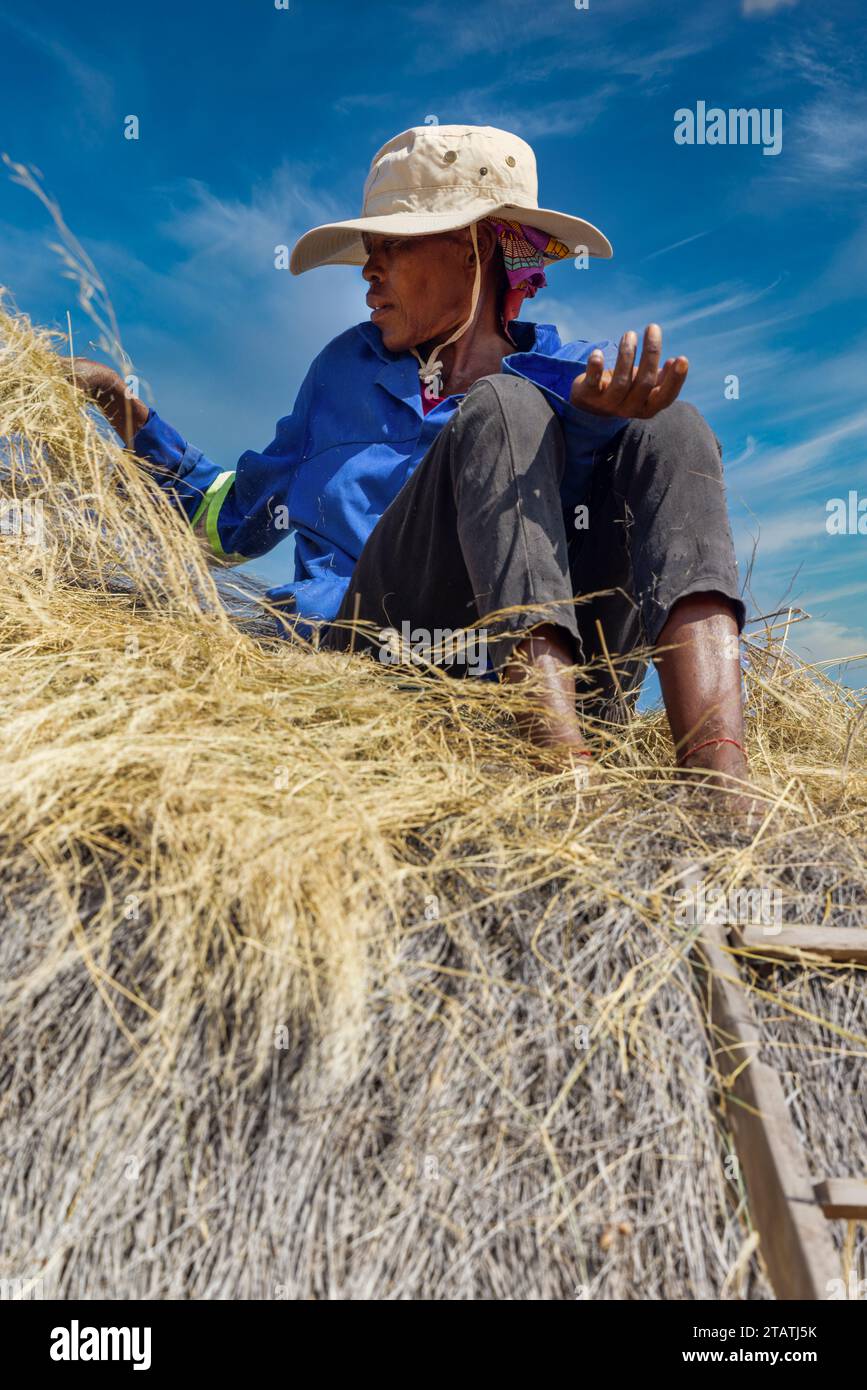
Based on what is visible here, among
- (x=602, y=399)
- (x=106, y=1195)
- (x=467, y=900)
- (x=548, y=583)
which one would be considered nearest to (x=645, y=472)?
(x=602, y=399)

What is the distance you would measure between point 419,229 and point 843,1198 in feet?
6.40

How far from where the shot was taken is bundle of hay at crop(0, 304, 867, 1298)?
3.84 ft

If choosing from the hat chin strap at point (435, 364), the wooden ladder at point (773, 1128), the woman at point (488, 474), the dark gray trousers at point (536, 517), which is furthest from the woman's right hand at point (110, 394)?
the wooden ladder at point (773, 1128)

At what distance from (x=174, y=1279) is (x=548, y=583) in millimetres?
1089

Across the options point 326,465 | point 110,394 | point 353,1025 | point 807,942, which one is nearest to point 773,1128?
point 807,942

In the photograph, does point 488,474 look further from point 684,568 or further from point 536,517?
point 684,568

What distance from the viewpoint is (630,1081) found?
4.11ft

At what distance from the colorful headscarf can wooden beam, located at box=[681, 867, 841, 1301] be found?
1.74 meters

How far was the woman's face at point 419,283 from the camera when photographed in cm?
241

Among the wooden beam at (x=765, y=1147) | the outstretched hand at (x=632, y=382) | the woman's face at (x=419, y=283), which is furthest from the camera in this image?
the woman's face at (x=419, y=283)

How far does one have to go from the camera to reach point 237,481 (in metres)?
2.66

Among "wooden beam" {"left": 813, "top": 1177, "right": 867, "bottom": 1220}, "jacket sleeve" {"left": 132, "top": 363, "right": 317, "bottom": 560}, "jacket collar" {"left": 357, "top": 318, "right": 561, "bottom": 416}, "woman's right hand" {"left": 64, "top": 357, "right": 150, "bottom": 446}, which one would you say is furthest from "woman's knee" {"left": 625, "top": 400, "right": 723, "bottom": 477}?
"woman's right hand" {"left": 64, "top": 357, "right": 150, "bottom": 446}

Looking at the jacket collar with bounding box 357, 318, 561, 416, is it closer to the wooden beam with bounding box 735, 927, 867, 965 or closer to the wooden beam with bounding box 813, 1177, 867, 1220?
the wooden beam with bounding box 735, 927, 867, 965

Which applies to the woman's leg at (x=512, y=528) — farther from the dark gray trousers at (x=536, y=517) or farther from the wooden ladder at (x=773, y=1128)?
the wooden ladder at (x=773, y=1128)
